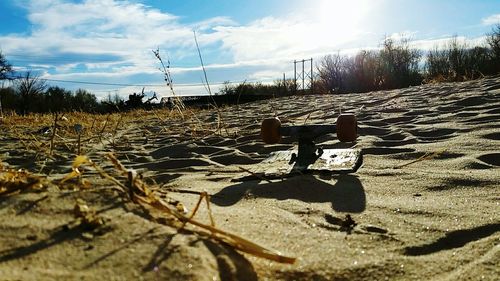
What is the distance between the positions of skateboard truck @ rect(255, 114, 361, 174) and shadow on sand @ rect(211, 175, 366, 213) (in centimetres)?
17

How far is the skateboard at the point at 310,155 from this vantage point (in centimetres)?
245

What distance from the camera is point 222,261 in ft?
3.30

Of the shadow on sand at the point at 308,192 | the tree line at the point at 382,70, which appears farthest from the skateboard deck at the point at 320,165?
the tree line at the point at 382,70

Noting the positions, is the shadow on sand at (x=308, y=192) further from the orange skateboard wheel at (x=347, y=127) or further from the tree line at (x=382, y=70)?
the tree line at (x=382, y=70)

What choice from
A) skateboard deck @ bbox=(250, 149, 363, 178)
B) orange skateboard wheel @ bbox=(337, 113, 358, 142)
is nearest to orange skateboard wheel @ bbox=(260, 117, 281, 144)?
skateboard deck @ bbox=(250, 149, 363, 178)

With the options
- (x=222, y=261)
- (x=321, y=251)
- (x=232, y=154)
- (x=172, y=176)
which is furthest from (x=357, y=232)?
(x=232, y=154)

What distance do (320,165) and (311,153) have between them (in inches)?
9.2

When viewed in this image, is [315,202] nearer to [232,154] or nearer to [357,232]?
[357,232]

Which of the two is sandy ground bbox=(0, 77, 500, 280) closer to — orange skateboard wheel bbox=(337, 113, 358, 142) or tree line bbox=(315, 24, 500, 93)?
orange skateboard wheel bbox=(337, 113, 358, 142)

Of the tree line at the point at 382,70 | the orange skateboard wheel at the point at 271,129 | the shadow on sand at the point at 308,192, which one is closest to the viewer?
the shadow on sand at the point at 308,192

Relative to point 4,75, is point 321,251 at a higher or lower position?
lower

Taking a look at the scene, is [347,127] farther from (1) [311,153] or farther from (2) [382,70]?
(2) [382,70]

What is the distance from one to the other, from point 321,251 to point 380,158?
1.75 metres

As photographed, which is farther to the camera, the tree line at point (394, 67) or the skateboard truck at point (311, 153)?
the tree line at point (394, 67)
